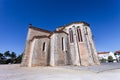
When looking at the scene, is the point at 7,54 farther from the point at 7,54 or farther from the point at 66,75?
the point at 66,75

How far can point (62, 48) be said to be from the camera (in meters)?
19.9

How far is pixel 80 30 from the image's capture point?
2308 centimetres

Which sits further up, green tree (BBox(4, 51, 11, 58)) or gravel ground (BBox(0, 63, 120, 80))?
green tree (BBox(4, 51, 11, 58))

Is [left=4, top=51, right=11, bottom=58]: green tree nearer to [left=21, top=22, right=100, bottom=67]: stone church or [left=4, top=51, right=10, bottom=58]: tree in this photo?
[left=4, top=51, right=10, bottom=58]: tree

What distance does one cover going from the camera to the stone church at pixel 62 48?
1883cm

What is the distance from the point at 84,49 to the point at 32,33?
548 inches

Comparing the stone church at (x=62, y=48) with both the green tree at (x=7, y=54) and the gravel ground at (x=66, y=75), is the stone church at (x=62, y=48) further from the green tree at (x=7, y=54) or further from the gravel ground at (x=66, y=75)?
the green tree at (x=7, y=54)

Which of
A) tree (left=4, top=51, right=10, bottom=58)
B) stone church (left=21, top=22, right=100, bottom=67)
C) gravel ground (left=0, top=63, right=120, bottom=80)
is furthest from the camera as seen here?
tree (left=4, top=51, right=10, bottom=58)

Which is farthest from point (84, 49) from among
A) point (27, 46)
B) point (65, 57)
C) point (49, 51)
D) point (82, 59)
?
point (27, 46)

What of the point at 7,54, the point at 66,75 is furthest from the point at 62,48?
the point at 7,54

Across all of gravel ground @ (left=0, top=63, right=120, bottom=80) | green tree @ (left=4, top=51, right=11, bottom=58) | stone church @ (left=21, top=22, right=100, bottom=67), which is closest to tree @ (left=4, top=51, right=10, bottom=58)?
green tree @ (left=4, top=51, right=11, bottom=58)

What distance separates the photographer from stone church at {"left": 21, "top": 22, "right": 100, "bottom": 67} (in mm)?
18828

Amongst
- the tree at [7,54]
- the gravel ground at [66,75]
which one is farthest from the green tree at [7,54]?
the gravel ground at [66,75]

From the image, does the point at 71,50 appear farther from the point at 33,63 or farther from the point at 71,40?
the point at 33,63
